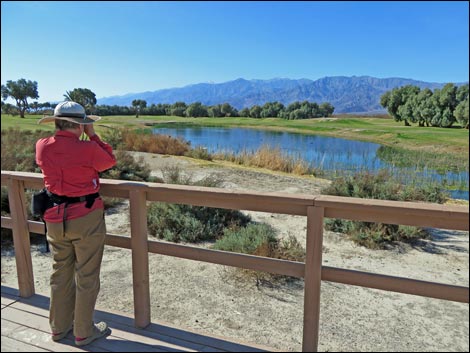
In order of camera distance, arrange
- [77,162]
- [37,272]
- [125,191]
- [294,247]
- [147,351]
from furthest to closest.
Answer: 1. [294,247]
2. [37,272]
3. [125,191]
4. [147,351]
5. [77,162]

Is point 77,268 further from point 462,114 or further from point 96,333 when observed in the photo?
point 462,114

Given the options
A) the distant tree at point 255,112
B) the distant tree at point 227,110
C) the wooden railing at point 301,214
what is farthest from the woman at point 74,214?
the distant tree at point 227,110

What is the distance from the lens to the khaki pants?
6.52ft

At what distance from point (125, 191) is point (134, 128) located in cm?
1618

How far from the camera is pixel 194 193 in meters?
2.08

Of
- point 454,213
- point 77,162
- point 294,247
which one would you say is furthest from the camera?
point 294,247

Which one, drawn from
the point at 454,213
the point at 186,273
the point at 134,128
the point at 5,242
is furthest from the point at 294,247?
the point at 134,128

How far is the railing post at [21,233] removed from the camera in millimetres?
2623

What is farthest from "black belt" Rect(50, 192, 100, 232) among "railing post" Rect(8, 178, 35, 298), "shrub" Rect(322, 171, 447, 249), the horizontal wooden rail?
"shrub" Rect(322, 171, 447, 249)

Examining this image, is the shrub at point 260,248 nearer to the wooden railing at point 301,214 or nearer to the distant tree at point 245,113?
the wooden railing at point 301,214

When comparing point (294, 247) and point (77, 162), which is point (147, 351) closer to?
→ point (77, 162)

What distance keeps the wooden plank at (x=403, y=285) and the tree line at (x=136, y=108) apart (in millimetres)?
1947

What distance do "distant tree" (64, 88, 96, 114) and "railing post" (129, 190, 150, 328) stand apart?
2.63 feet

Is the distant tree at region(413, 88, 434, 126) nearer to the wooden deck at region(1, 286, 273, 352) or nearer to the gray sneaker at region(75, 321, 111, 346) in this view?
the wooden deck at region(1, 286, 273, 352)
